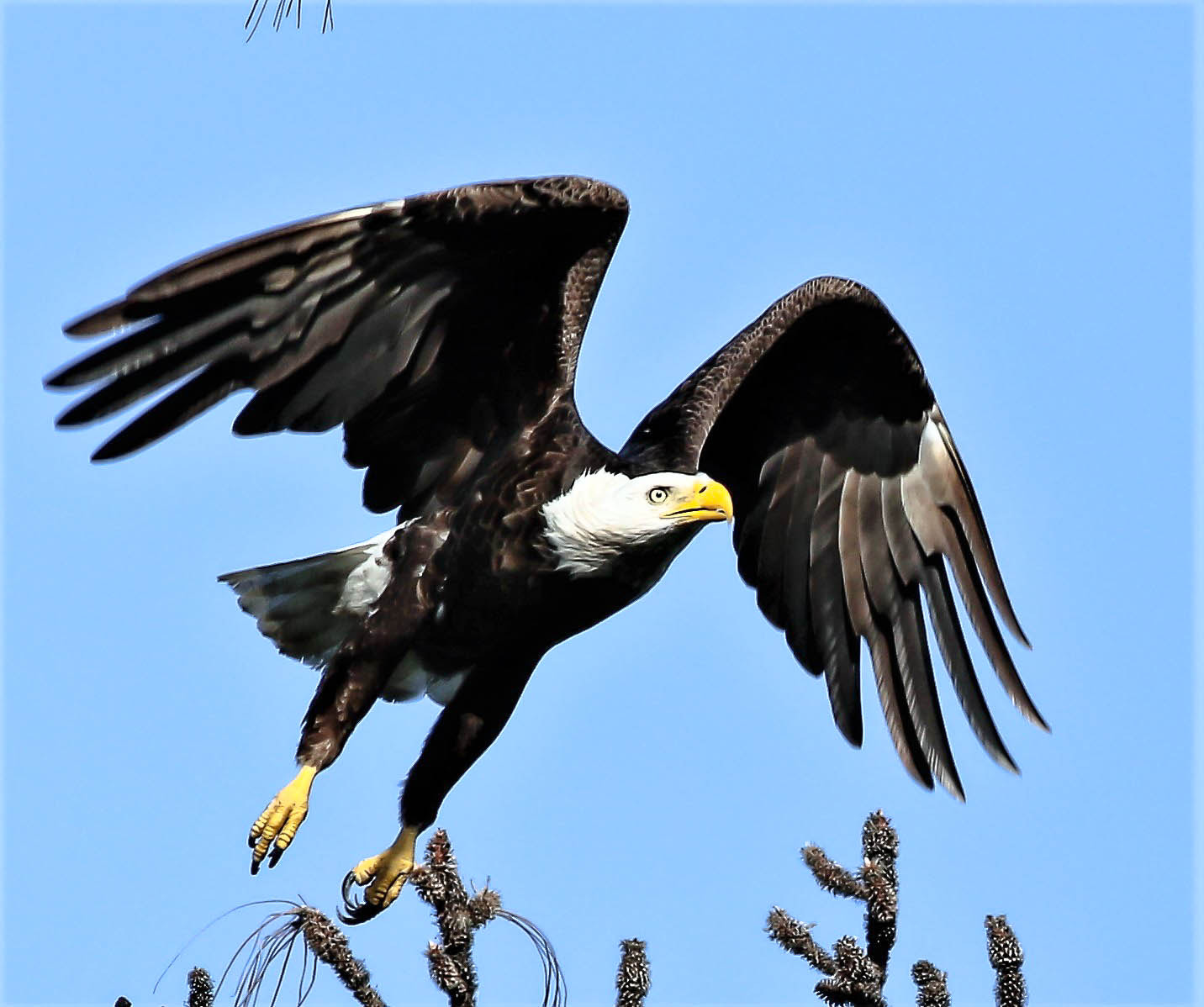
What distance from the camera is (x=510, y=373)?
23.2 feet

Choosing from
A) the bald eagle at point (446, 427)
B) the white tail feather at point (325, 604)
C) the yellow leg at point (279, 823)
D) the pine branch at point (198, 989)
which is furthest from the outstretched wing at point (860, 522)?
the pine branch at point (198, 989)

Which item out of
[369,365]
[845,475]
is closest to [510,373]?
[369,365]

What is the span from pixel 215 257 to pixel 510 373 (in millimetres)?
1163

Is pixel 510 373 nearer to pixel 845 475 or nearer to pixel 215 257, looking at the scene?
pixel 215 257

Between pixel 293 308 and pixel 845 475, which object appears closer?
pixel 293 308

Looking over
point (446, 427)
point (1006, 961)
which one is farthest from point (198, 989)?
point (446, 427)

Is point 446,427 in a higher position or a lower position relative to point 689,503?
higher

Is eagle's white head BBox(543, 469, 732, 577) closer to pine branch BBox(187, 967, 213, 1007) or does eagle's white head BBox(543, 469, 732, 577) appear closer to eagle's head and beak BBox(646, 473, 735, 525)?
eagle's head and beak BBox(646, 473, 735, 525)

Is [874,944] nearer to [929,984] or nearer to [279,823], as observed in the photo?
[929,984]

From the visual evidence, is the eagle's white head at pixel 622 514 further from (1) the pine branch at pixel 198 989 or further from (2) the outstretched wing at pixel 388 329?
(1) the pine branch at pixel 198 989

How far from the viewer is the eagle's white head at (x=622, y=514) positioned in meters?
6.70

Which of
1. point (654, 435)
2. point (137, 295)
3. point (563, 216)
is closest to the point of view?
point (137, 295)

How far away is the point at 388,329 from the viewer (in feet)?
22.7

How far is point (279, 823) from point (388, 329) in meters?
1.70
